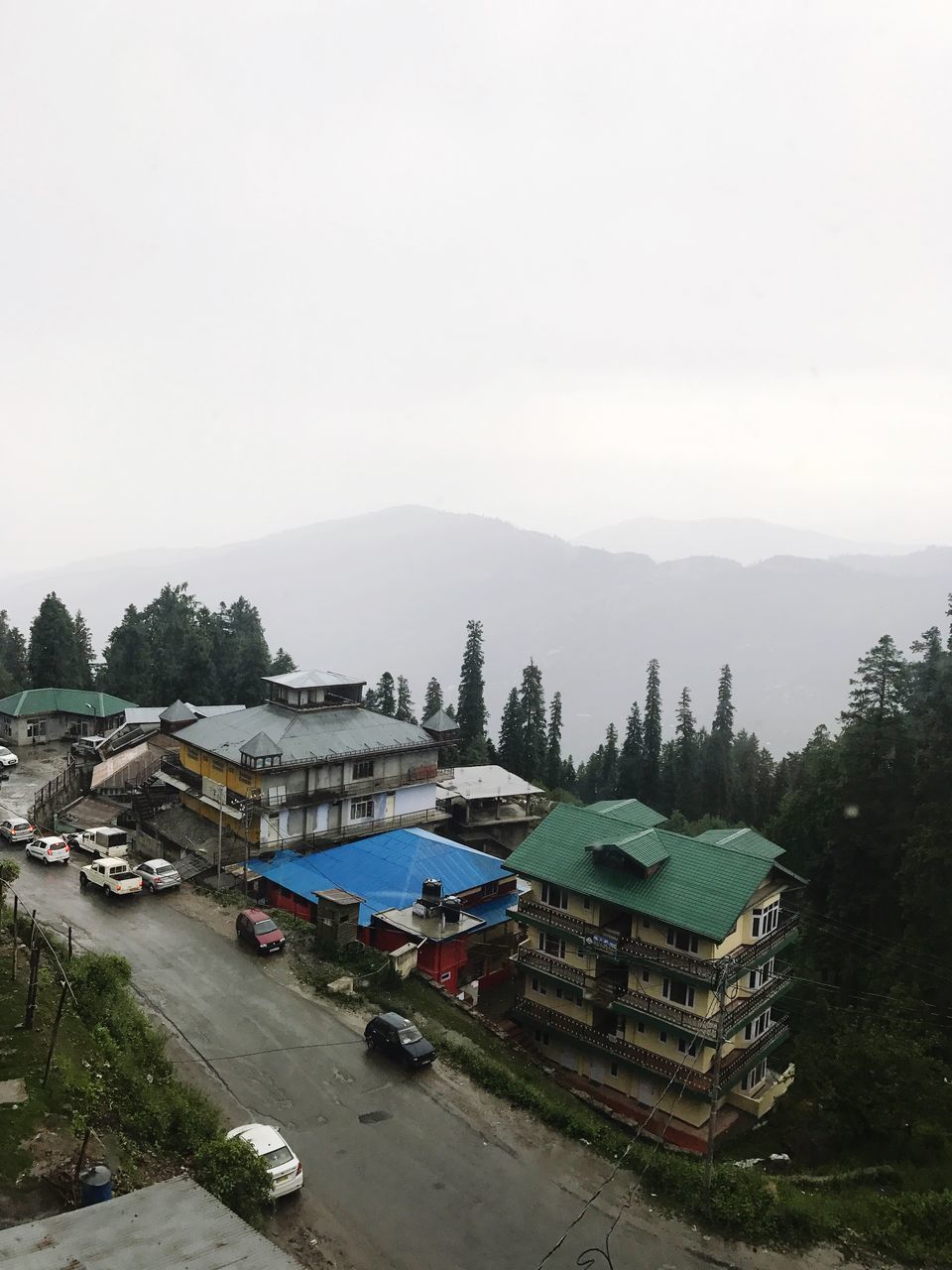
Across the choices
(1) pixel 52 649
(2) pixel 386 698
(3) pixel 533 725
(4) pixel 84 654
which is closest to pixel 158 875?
(3) pixel 533 725

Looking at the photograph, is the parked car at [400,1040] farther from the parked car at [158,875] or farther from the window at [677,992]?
the parked car at [158,875]

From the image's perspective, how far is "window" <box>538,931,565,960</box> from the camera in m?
36.1

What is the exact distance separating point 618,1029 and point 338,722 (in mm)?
25817

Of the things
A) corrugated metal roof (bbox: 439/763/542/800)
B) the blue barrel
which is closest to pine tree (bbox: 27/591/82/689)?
corrugated metal roof (bbox: 439/763/542/800)

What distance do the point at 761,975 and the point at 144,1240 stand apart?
89.3ft

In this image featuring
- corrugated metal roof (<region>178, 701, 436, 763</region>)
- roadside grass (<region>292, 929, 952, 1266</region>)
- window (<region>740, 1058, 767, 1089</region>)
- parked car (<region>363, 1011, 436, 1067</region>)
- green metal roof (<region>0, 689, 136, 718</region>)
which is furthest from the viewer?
green metal roof (<region>0, 689, 136, 718</region>)

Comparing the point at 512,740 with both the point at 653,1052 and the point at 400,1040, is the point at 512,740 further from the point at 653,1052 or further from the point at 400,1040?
the point at 400,1040

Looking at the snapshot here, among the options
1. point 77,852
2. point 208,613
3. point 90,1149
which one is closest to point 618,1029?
point 90,1149

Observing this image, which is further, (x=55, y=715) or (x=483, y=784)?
(x=55, y=715)

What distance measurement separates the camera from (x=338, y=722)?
5275 cm

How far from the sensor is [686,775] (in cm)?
9350

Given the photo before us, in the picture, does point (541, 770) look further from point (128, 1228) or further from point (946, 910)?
point (128, 1228)

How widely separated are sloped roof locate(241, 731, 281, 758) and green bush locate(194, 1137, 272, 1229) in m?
28.6

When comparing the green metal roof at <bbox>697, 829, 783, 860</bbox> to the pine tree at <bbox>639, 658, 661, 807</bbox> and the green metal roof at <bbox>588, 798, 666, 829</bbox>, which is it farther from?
the pine tree at <bbox>639, 658, 661, 807</bbox>
